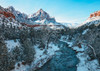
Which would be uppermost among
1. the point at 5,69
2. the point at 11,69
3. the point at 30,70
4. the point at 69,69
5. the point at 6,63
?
the point at 6,63

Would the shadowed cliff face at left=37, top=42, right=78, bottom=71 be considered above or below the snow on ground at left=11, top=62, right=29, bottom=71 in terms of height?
below

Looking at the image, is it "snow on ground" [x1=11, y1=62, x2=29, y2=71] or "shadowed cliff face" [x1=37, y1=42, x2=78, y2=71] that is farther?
"shadowed cliff face" [x1=37, y1=42, x2=78, y2=71]

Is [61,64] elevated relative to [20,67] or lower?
lower

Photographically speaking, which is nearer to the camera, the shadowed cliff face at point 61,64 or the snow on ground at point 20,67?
the snow on ground at point 20,67

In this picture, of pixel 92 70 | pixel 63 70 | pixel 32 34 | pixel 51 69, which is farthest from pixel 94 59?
pixel 32 34

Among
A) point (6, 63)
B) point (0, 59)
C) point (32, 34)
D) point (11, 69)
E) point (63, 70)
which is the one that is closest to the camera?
point (0, 59)

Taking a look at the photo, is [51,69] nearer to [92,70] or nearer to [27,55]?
[27,55]

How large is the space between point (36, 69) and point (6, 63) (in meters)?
7.10

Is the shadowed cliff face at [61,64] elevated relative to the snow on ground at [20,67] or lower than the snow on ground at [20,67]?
lower

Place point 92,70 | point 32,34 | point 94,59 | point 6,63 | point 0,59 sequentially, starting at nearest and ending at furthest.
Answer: point 0,59, point 6,63, point 92,70, point 94,59, point 32,34

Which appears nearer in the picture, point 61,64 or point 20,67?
point 20,67

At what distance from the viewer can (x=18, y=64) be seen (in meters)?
13.9

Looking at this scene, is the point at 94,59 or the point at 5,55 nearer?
the point at 5,55

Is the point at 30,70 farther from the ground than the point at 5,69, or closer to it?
closer to it
